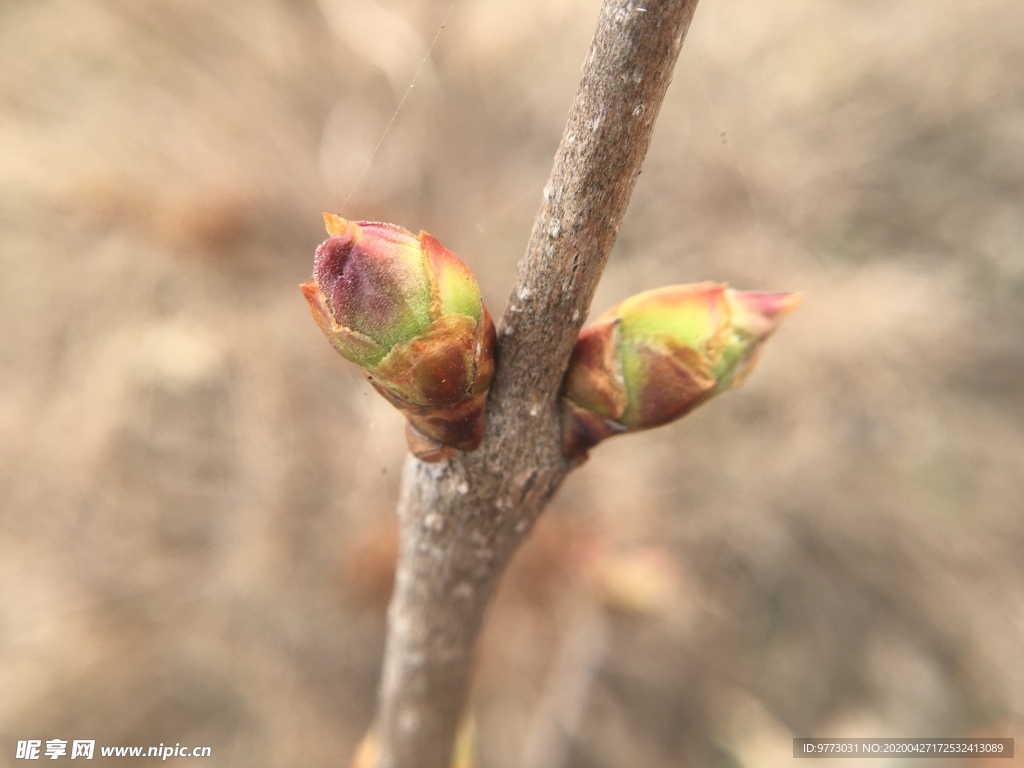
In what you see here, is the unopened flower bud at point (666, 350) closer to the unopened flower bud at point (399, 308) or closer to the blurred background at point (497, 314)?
the unopened flower bud at point (399, 308)

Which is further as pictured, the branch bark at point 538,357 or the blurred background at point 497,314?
the blurred background at point 497,314

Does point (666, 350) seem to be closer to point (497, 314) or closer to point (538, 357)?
point (538, 357)

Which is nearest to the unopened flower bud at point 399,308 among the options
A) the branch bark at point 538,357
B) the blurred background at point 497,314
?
the branch bark at point 538,357

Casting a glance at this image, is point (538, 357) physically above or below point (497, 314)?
above

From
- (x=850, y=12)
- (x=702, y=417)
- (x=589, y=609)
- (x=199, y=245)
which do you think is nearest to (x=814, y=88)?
(x=850, y=12)

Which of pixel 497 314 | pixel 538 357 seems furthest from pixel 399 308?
pixel 497 314

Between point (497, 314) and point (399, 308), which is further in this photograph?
point (497, 314)
